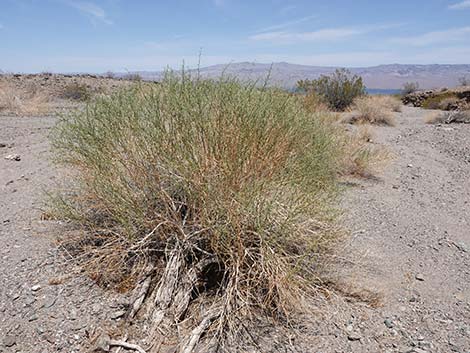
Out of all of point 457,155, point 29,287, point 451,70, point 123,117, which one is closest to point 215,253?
point 29,287

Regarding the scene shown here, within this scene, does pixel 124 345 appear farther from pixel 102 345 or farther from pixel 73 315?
pixel 73 315

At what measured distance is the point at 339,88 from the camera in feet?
55.7

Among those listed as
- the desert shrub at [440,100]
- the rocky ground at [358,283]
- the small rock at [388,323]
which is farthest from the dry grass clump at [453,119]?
the small rock at [388,323]

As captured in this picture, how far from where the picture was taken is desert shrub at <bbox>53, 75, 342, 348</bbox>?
8.99 ft

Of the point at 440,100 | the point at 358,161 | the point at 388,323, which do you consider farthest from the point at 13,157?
the point at 440,100

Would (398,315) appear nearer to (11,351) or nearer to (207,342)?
(207,342)

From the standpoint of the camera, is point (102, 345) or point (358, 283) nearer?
point (102, 345)

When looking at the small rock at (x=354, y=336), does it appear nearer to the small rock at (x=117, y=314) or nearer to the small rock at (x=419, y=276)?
the small rock at (x=419, y=276)

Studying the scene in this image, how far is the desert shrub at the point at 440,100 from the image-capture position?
20312mm

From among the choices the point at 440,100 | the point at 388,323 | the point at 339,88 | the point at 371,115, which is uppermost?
the point at 388,323

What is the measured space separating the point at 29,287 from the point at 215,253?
4.43 feet

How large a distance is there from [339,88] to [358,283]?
15.0 m

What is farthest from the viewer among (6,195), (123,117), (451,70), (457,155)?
(451,70)

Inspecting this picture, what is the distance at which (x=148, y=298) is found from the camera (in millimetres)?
2734
